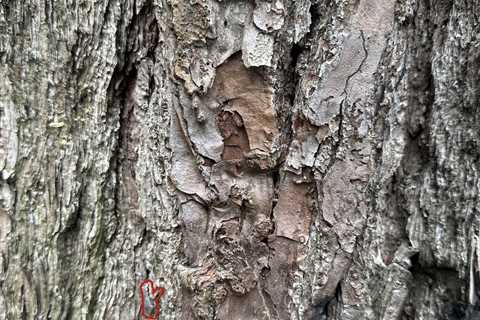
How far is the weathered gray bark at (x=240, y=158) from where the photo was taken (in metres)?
0.77

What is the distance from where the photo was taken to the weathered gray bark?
772mm

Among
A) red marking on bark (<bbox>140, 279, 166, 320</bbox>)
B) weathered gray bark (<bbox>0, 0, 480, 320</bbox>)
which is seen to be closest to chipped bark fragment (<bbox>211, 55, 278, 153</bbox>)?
weathered gray bark (<bbox>0, 0, 480, 320</bbox>)

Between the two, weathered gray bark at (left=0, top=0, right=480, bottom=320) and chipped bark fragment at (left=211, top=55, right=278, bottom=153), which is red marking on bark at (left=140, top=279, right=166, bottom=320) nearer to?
weathered gray bark at (left=0, top=0, right=480, bottom=320)

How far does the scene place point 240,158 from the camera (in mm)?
897

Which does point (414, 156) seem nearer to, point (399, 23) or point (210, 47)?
point (399, 23)

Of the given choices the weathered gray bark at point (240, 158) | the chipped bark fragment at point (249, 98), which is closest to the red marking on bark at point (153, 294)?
the weathered gray bark at point (240, 158)

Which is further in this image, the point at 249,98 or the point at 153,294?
the point at 153,294

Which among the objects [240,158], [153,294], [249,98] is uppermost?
[249,98]

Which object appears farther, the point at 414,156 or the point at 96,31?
the point at 96,31

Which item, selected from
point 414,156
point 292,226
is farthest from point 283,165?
point 414,156

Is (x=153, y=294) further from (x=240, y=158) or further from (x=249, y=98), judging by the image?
(x=249, y=98)

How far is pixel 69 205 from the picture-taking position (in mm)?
932

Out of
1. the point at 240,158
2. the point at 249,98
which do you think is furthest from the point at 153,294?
the point at 249,98

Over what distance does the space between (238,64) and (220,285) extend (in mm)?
474
